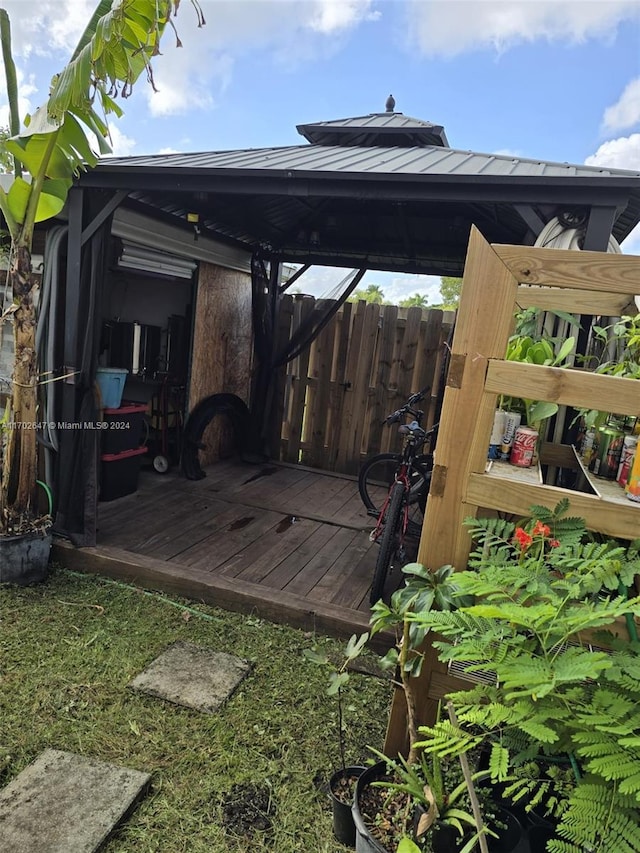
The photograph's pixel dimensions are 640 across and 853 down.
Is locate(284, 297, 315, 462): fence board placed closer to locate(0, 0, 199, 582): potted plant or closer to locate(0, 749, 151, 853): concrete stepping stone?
locate(0, 0, 199, 582): potted plant

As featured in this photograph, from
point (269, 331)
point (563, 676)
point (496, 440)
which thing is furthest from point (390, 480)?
point (563, 676)

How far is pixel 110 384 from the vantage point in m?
4.14

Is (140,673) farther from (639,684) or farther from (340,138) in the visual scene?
(340,138)

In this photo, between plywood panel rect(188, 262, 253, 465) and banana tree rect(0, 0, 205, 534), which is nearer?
banana tree rect(0, 0, 205, 534)

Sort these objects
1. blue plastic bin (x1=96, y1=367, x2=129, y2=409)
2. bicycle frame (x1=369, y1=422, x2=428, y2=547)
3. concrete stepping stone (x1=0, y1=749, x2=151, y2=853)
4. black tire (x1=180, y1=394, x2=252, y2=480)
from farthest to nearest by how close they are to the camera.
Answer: black tire (x1=180, y1=394, x2=252, y2=480), blue plastic bin (x1=96, y1=367, x2=129, y2=409), bicycle frame (x1=369, y1=422, x2=428, y2=547), concrete stepping stone (x1=0, y1=749, x2=151, y2=853)

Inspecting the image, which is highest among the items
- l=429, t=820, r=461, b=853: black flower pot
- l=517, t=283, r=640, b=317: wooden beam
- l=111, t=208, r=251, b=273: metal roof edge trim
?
l=111, t=208, r=251, b=273: metal roof edge trim

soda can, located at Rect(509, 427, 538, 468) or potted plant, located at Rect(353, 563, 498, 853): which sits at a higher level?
soda can, located at Rect(509, 427, 538, 468)

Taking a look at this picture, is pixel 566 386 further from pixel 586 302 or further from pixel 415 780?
pixel 415 780

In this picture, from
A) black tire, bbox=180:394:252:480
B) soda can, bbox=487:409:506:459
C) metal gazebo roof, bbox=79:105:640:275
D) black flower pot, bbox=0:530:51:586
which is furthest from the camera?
black tire, bbox=180:394:252:480

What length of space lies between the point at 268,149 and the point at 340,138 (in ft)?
3.63

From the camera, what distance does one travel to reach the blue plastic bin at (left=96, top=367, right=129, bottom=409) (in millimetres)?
4074

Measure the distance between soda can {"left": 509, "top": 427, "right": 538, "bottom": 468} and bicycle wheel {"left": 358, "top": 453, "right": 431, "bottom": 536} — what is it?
1787 millimetres

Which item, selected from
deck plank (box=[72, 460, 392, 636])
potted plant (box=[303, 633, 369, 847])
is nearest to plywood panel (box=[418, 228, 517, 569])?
potted plant (box=[303, 633, 369, 847])

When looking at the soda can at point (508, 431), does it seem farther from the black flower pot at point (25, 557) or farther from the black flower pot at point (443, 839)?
the black flower pot at point (25, 557)
